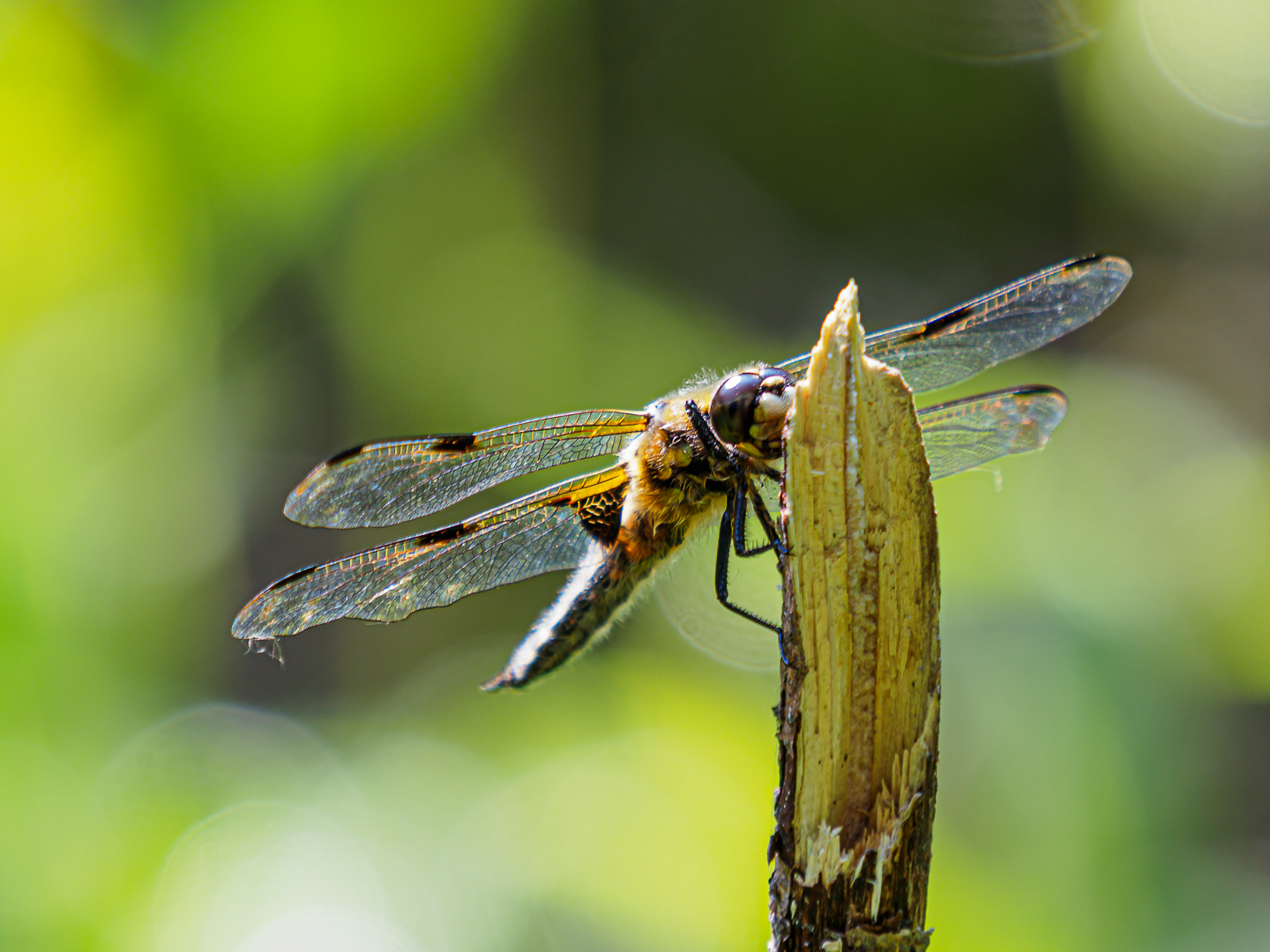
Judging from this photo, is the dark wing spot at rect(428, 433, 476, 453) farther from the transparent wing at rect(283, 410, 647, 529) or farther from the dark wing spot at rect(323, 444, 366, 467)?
the dark wing spot at rect(323, 444, 366, 467)

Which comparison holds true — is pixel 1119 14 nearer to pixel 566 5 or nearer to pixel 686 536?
pixel 566 5

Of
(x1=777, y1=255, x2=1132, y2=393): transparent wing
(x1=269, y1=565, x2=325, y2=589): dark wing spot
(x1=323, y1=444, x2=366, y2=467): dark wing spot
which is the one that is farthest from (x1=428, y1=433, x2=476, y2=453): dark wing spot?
(x1=777, y1=255, x2=1132, y2=393): transparent wing

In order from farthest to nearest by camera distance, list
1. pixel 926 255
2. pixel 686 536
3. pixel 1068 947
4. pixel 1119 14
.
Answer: pixel 926 255, pixel 1119 14, pixel 1068 947, pixel 686 536

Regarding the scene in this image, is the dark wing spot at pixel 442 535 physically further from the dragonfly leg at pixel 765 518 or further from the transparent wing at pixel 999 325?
the transparent wing at pixel 999 325

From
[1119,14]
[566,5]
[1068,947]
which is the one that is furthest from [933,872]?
[566,5]

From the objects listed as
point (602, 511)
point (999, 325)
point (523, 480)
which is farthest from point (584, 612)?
point (523, 480)

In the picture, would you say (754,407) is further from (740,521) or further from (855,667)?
(855,667)

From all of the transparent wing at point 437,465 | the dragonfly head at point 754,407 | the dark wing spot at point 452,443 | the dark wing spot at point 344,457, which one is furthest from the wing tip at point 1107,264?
the dark wing spot at point 344,457
